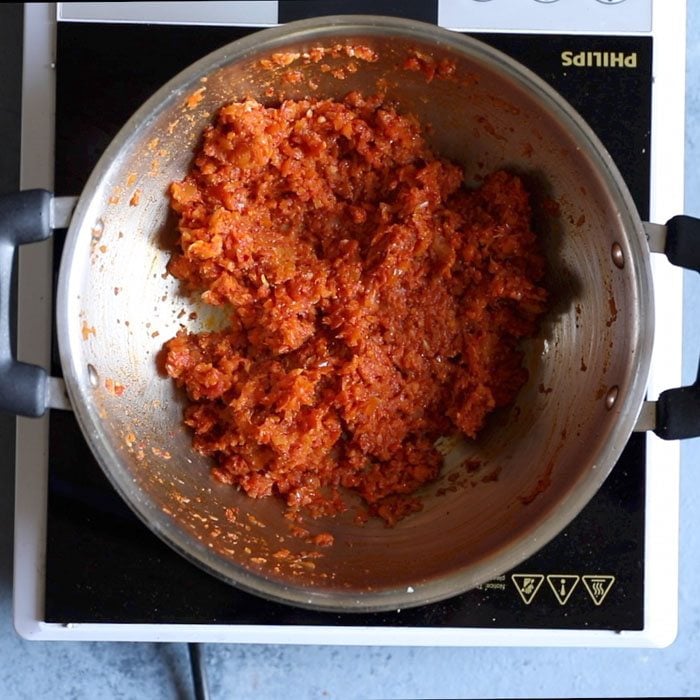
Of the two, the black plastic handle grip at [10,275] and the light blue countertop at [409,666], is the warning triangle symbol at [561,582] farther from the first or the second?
the black plastic handle grip at [10,275]

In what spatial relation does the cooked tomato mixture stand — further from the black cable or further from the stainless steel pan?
the black cable

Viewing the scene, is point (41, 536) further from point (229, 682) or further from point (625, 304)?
point (625, 304)

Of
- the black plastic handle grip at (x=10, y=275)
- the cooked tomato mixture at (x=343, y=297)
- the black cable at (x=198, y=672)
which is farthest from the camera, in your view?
the black cable at (x=198, y=672)

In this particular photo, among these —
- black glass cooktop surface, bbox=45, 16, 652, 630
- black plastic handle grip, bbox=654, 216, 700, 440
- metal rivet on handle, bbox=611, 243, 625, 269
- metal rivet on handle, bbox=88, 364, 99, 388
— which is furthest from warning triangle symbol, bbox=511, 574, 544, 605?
metal rivet on handle, bbox=88, 364, 99, 388

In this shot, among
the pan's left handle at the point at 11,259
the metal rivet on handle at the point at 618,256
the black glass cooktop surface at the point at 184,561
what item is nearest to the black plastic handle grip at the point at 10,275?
the pan's left handle at the point at 11,259

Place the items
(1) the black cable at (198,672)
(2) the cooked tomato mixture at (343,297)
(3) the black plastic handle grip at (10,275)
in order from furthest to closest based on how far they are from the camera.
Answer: (1) the black cable at (198,672) → (2) the cooked tomato mixture at (343,297) → (3) the black plastic handle grip at (10,275)

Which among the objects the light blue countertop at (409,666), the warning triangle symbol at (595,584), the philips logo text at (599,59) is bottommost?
the light blue countertop at (409,666)
